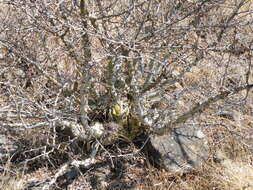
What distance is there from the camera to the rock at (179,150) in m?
2.88

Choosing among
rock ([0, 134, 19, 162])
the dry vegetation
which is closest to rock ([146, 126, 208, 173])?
the dry vegetation

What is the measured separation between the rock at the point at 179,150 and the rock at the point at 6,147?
109 centimetres

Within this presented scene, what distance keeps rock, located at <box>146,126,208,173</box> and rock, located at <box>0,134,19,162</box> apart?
109 cm

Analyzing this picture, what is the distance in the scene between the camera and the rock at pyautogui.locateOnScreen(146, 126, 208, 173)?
9.46 ft

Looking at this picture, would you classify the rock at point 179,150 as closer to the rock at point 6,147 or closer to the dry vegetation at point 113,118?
the dry vegetation at point 113,118

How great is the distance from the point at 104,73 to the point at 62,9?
997mm

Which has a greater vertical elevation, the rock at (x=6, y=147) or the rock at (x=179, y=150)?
the rock at (x=6, y=147)

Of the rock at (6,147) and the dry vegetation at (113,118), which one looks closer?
the dry vegetation at (113,118)

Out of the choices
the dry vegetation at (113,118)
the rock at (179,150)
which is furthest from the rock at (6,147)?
the rock at (179,150)

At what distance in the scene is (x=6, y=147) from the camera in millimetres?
2941

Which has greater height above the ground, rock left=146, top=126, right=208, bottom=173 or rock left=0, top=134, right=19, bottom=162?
rock left=0, top=134, right=19, bottom=162

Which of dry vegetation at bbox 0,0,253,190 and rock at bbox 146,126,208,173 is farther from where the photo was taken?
rock at bbox 146,126,208,173

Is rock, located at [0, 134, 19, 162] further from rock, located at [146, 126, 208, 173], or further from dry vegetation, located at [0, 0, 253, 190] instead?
rock, located at [146, 126, 208, 173]

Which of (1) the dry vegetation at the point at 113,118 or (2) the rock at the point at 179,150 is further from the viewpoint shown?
(2) the rock at the point at 179,150
